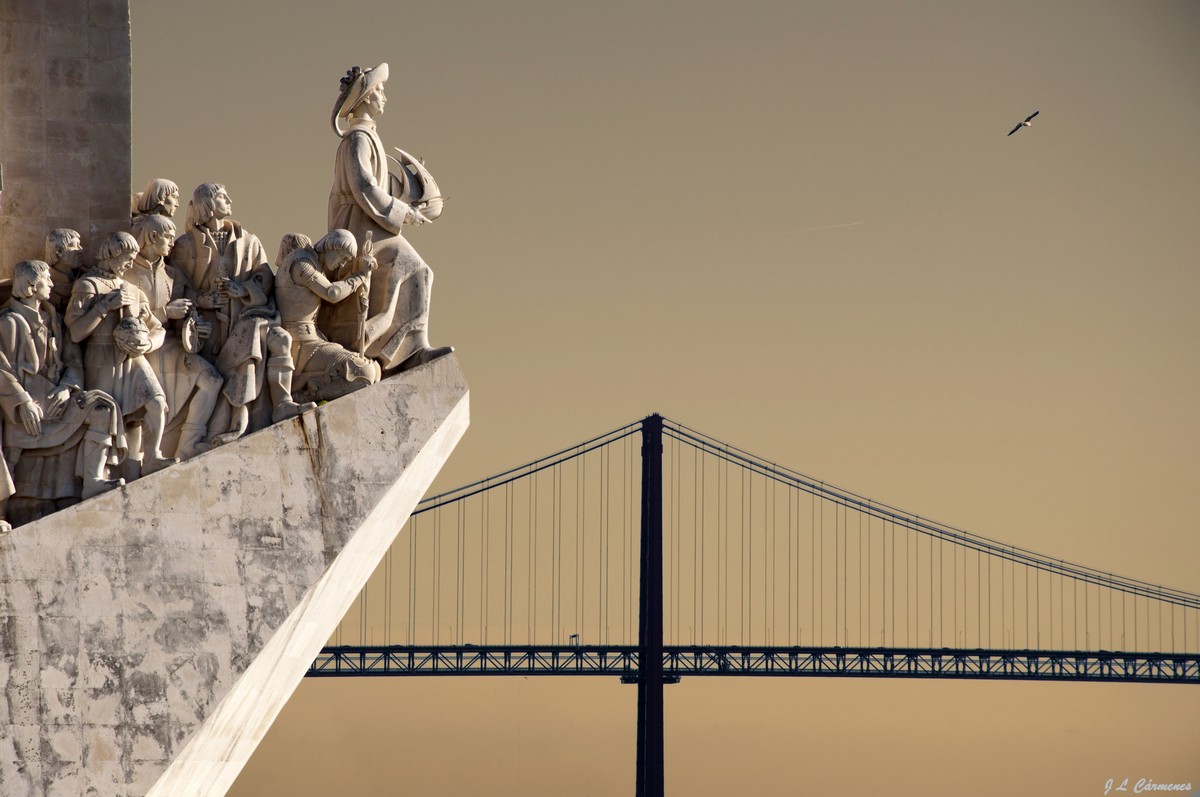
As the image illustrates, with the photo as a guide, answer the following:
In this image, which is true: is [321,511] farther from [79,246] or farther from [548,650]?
[548,650]

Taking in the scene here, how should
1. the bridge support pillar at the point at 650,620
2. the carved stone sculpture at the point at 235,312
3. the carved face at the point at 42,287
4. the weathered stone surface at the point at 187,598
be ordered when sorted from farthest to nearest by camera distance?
the bridge support pillar at the point at 650,620, the carved stone sculpture at the point at 235,312, the carved face at the point at 42,287, the weathered stone surface at the point at 187,598

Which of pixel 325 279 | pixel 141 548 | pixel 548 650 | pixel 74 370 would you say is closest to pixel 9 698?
pixel 141 548

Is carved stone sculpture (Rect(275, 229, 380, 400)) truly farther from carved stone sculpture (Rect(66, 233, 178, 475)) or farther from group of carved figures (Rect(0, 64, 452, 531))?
carved stone sculpture (Rect(66, 233, 178, 475))

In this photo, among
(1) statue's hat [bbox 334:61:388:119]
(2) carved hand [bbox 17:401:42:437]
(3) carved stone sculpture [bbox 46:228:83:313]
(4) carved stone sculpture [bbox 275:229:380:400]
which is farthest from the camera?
(1) statue's hat [bbox 334:61:388:119]

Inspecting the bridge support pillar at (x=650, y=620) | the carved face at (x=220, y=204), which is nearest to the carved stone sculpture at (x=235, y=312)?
the carved face at (x=220, y=204)

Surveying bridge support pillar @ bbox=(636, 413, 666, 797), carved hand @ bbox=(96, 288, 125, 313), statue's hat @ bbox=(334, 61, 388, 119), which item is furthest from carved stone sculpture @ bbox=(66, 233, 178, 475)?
bridge support pillar @ bbox=(636, 413, 666, 797)

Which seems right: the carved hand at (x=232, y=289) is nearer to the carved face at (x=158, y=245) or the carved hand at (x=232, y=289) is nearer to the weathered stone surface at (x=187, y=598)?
the carved face at (x=158, y=245)

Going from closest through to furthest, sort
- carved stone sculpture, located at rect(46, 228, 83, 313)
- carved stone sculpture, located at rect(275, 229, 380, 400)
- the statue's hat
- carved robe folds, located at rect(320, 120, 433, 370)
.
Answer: carved stone sculpture, located at rect(46, 228, 83, 313), carved stone sculpture, located at rect(275, 229, 380, 400), carved robe folds, located at rect(320, 120, 433, 370), the statue's hat

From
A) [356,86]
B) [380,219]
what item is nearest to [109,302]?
[380,219]
